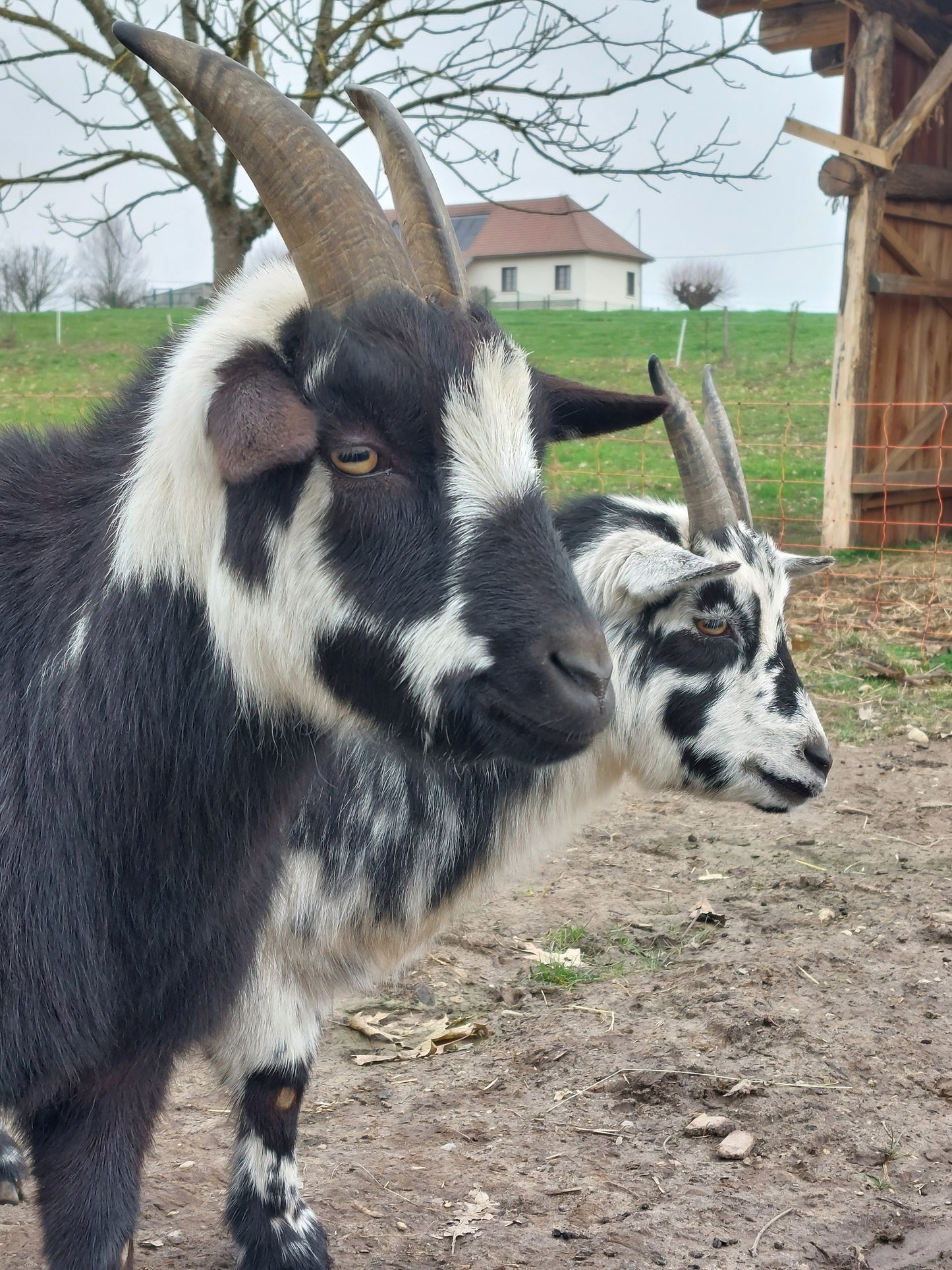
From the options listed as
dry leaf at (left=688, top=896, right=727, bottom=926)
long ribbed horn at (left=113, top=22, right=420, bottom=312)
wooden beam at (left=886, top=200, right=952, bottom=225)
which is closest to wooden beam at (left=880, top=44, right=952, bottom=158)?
wooden beam at (left=886, top=200, right=952, bottom=225)

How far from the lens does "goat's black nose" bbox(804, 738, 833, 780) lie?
3619 millimetres

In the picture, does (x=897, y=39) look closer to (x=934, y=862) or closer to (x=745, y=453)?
(x=745, y=453)

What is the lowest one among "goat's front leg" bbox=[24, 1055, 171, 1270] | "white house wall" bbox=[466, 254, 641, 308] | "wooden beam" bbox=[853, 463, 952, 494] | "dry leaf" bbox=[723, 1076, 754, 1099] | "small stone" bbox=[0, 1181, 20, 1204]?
"small stone" bbox=[0, 1181, 20, 1204]

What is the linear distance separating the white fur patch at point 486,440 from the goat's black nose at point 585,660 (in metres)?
0.26

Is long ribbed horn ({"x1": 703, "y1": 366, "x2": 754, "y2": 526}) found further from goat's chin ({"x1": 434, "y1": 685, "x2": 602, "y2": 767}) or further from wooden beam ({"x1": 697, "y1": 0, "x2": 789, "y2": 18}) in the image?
wooden beam ({"x1": 697, "y1": 0, "x2": 789, "y2": 18})

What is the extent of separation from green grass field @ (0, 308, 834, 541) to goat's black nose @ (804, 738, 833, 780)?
216 centimetres

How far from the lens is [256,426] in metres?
1.83

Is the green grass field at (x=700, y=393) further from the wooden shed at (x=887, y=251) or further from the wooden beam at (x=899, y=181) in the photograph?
the wooden beam at (x=899, y=181)

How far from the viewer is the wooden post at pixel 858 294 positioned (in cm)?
1020

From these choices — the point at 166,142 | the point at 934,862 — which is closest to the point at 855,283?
the point at 166,142

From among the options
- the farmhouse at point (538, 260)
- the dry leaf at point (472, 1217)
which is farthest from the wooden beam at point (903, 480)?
the farmhouse at point (538, 260)

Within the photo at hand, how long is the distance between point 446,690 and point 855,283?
31.8 feet

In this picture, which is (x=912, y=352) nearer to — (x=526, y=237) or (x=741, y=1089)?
(x=741, y=1089)

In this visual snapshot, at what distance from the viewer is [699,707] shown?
367 centimetres
